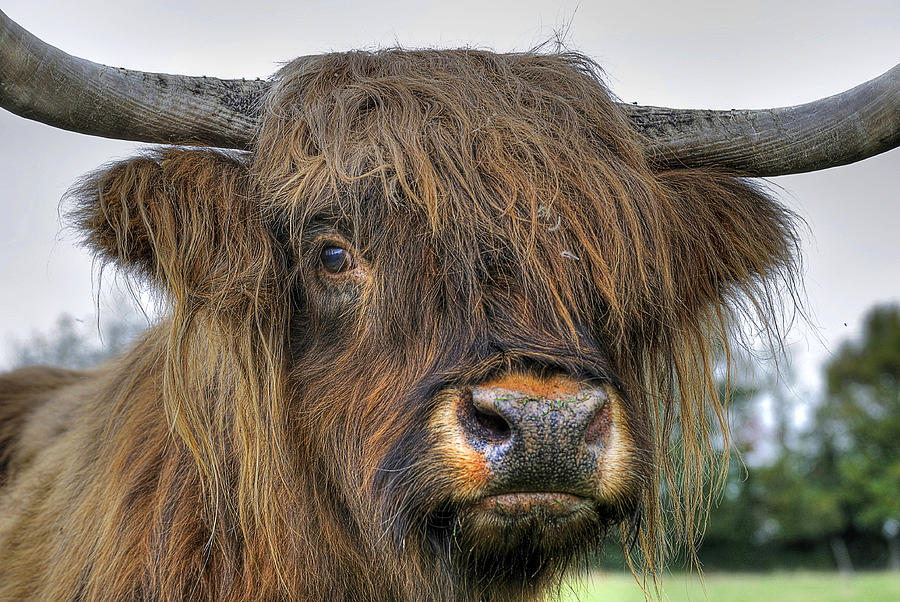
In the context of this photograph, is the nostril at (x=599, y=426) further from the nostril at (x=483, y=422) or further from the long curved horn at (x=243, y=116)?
the long curved horn at (x=243, y=116)

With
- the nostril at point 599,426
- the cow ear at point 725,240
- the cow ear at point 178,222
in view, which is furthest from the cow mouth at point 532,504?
the cow ear at point 725,240

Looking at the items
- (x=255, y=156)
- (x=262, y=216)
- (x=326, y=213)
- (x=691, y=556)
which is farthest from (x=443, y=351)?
(x=691, y=556)

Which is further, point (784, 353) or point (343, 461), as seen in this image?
point (784, 353)

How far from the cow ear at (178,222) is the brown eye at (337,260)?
0.20 meters

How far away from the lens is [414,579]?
8.40ft

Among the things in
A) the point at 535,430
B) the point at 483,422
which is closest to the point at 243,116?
the point at 483,422

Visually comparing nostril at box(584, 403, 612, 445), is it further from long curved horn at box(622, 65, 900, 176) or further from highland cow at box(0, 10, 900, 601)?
long curved horn at box(622, 65, 900, 176)

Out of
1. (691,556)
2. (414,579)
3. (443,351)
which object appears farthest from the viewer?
(691,556)

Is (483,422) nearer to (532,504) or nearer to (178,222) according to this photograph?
(532,504)

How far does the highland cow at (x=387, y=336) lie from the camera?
228 cm

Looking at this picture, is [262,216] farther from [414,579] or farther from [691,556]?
[691,556]

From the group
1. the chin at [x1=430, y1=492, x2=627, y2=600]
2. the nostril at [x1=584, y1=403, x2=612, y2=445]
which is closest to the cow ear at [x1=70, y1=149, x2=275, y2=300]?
the chin at [x1=430, y1=492, x2=627, y2=600]

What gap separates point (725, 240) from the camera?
3186 mm

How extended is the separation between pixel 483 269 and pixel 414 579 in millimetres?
977
